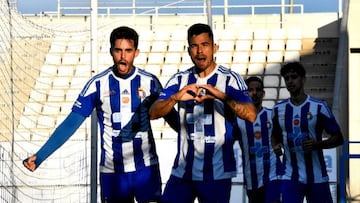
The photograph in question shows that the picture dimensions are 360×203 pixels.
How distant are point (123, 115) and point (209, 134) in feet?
2.67

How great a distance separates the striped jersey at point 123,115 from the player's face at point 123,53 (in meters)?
0.13

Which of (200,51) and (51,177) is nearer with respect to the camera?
(200,51)

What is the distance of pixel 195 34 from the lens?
6.69 meters

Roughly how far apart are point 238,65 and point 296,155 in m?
12.7

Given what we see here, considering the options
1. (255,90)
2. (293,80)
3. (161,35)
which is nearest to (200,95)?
(293,80)

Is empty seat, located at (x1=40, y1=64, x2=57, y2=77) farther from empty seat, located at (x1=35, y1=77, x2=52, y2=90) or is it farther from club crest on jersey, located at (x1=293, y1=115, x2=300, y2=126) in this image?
club crest on jersey, located at (x1=293, y1=115, x2=300, y2=126)

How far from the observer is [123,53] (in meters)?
7.22

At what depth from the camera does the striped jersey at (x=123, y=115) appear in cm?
730

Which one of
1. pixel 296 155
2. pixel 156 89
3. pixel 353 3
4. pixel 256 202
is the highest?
pixel 353 3

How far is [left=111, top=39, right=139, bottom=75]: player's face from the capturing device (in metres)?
7.20

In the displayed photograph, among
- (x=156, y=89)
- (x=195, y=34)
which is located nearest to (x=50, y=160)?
(x=156, y=89)

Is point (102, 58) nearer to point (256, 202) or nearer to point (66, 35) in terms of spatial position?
point (66, 35)

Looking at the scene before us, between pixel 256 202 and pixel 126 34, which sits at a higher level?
pixel 126 34

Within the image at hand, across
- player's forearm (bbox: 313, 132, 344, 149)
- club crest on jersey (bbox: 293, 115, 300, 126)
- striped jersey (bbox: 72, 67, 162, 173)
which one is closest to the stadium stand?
club crest on jersey (bbox: 293, 115, 300, 126)
